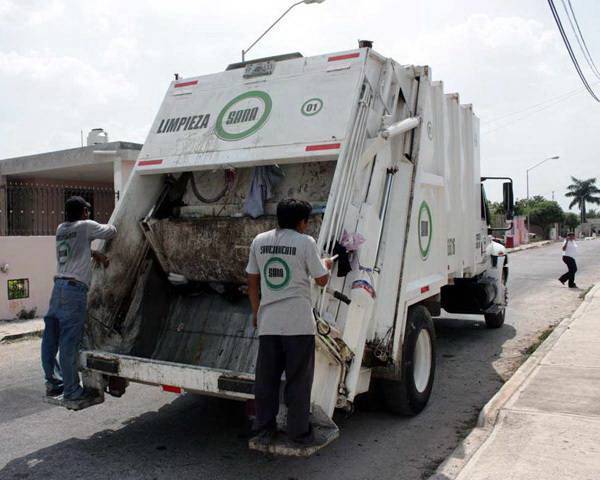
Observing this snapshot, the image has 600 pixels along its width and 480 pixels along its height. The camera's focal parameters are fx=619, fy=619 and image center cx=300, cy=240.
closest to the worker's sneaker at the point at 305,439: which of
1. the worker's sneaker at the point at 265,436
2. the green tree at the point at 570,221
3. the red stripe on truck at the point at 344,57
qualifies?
the worker's sneaker at the point at 265,436

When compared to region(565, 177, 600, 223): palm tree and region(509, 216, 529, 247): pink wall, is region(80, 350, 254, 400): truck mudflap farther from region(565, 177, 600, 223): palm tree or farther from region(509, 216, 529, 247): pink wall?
region(565, 177, 600, 223): palm tree

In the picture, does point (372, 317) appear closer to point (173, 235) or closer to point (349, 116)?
point (349, 116)

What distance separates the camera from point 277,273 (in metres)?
3.79

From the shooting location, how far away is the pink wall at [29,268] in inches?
394

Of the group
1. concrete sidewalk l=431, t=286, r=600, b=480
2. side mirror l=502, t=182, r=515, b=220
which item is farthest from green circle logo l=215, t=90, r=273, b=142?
side mirror l=502, t=182, r=515, b=220

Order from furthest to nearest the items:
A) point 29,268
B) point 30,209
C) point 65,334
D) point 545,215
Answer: point 545,215, point 30,209, point 29,268, point 65,334

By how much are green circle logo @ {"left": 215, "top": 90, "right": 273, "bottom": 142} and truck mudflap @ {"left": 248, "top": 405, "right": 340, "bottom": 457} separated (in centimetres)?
231

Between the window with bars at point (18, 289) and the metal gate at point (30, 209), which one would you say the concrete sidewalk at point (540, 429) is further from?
the metal gate at point (30, 209)

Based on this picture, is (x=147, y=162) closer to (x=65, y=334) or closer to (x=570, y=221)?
(x=65, y=334)

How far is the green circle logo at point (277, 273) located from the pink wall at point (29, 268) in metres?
7.42

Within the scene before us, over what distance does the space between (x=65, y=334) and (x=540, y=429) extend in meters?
3.53

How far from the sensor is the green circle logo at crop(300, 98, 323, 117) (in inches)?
189

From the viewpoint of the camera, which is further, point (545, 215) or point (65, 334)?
point (545, 215)

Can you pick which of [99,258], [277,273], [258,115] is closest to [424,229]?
[258,115]
